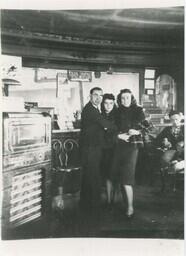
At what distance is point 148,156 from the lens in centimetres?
120

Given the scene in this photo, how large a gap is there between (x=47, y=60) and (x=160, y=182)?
54 cm

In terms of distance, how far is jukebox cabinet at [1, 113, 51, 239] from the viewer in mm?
1130

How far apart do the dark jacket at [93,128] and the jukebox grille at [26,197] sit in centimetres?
18

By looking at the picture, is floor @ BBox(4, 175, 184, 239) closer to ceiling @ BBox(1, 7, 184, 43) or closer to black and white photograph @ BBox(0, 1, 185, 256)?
black and white photograph @ BBox(0, 1, 185, 256)

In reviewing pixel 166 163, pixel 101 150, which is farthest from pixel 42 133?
pixel 166 163

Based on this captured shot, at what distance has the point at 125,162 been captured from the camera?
1.20m

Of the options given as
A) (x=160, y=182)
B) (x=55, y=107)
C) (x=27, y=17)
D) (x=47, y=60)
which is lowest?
(x=160, y=182)

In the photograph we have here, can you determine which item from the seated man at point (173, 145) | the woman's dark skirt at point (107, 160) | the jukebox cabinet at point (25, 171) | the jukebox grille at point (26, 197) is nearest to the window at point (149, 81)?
the seated man at point (173, 145)

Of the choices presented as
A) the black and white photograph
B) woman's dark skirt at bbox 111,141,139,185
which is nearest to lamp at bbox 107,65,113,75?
the black and white photograph

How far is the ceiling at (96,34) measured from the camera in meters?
1.14

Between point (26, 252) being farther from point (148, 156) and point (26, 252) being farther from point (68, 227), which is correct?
point (148, 156)

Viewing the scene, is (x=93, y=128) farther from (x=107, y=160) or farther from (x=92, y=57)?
(x=92, y=57)

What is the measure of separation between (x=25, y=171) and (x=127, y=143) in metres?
0.34

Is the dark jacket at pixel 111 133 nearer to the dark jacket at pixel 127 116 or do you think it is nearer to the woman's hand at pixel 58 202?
the dark jacket at pixel 127 116
